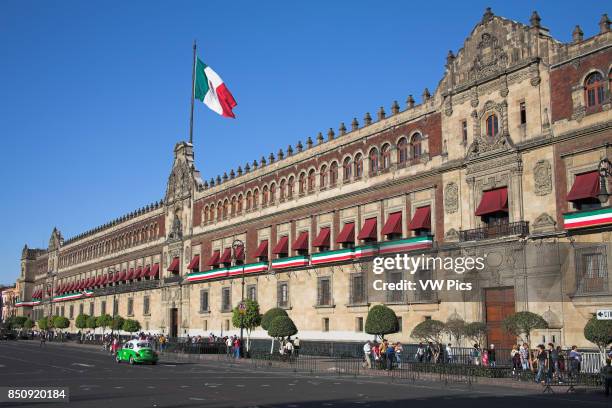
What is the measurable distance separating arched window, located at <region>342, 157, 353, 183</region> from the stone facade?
0.37ft

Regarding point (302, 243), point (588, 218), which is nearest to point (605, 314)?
point (588, 218)

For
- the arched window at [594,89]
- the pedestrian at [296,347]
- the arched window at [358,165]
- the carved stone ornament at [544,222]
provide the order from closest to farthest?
the arched window at [594,89]
the carved stone ornament at [544,222]
the pedestrian at [296,347]
the arched window at [358,165]

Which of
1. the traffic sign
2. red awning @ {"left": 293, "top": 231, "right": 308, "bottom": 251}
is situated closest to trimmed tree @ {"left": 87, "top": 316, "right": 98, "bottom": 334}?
red awning @ {"left": 293, "top": 231, "right": 308, "bottom": 251}

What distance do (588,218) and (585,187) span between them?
1576mm

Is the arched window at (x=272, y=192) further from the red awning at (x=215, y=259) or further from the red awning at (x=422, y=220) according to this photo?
the red awning at (x=422, y=220)

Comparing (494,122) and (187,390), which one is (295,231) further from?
(187,390)

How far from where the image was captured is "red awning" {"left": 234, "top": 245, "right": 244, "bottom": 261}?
59781mm

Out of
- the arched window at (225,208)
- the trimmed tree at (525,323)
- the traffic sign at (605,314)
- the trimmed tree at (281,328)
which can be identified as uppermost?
the arched window at (225,208)

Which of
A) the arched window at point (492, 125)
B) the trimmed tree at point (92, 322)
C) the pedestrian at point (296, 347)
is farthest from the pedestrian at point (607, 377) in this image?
the trimmed tree at point (92, 322)

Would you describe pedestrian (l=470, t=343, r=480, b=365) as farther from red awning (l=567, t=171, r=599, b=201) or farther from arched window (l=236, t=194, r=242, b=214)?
arched window (l=236, t=194, r=242, b=214)

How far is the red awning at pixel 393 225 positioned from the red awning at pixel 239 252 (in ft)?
65.3

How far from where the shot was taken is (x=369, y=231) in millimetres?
44531

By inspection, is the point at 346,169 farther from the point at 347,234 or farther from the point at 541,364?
the point at 541,364

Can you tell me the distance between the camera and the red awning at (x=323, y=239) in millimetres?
49031
